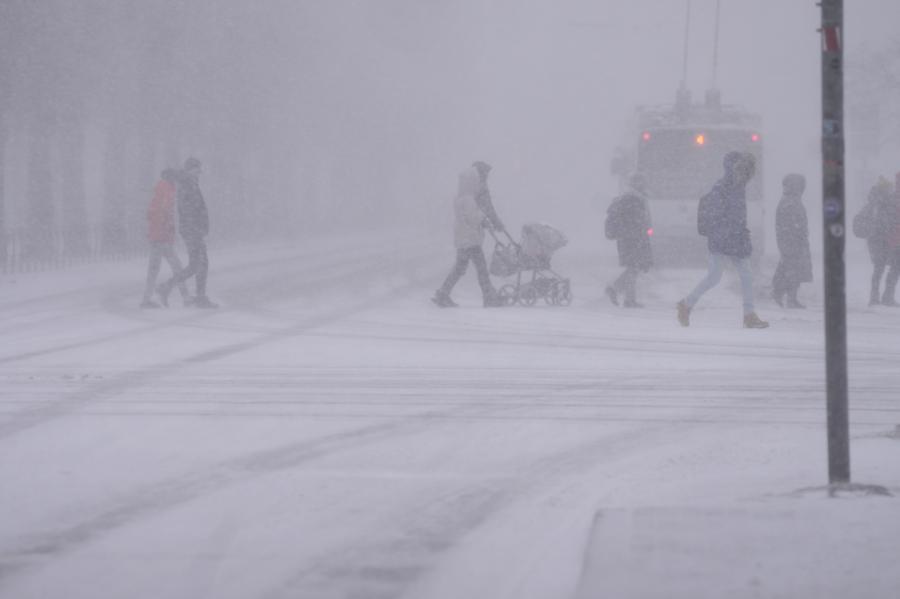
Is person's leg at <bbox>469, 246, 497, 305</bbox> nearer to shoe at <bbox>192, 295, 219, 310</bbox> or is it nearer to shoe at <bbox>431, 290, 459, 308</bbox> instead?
shoe at <bbox>431, 290, 459, 308</bbox>

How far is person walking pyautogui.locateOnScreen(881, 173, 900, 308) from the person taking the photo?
61.1ft

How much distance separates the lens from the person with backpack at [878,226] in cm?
1877

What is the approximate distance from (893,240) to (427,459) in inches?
495

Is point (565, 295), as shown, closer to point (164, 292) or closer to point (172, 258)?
point (172, 258)

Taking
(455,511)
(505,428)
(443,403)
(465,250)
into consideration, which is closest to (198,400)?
(443,403)

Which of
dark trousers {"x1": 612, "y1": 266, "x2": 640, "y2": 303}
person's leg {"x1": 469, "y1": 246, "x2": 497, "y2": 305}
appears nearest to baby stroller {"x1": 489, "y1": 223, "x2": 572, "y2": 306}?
person's leg {"x1": 469, "y1": 246, "x2": 497, "y2": 305}

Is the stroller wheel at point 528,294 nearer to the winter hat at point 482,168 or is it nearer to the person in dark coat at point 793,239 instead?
the winter hat at point 482,168

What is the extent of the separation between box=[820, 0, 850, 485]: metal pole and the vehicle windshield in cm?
2403

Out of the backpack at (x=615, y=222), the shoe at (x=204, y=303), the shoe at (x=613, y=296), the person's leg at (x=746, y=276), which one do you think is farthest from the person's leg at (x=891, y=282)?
the shoe at (x=204, y=303)

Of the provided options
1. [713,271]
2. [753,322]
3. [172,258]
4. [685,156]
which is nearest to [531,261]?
[713,271]

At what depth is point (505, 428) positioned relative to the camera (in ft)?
28.5

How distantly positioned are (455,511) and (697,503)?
1137 mm

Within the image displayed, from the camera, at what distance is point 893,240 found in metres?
18.6

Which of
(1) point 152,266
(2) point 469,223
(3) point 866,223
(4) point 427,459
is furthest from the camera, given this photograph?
(3) point 866,223
